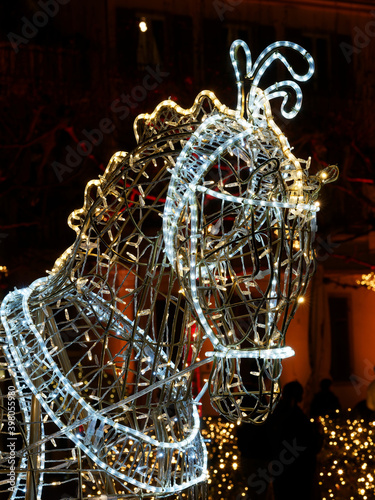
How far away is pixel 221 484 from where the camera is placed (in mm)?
5223

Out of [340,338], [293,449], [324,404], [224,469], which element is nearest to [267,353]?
[293,449]

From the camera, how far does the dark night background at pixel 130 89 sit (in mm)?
8039

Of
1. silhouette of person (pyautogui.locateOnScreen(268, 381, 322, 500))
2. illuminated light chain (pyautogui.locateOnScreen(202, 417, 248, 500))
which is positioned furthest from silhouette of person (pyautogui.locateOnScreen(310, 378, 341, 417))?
silhouette of person (pyautogui.locateOnScreen(268, 381, 322, 500))

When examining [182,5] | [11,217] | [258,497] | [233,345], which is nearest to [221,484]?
[258,497]

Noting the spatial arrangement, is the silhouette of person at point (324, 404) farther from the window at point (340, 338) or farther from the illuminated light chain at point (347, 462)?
the window at point (340, 338)

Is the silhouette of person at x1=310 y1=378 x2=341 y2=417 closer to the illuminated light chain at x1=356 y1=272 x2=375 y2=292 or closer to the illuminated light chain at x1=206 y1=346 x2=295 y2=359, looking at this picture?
the illuminated light chain at x1=356 y1=272 x2=375 y2=292

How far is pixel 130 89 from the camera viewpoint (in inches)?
335

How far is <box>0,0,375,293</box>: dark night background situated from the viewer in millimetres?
8039

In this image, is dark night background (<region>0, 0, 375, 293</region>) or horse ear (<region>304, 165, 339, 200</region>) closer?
horse ear (<region>304, 165, 339, 200</region>)

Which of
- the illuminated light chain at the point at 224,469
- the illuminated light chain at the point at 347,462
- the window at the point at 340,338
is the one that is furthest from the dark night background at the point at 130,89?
the illuminated light chain at the point at 347,462

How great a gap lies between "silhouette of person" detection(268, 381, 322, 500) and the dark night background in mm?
3802

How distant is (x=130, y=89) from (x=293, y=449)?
525 centimetres

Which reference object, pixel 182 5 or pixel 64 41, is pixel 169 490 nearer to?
pixel 64 41

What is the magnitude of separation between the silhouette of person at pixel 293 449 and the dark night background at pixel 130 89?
3802mm
